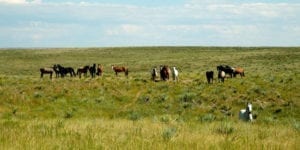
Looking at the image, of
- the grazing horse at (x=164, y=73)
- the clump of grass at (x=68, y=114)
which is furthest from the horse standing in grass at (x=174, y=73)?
the clump of grass at (x=68, y=114)

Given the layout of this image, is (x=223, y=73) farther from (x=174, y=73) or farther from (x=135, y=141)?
(x=135, y=141)

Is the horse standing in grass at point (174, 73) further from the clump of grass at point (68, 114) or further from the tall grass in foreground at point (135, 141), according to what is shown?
the tall grass in foreground at point (135, 141)

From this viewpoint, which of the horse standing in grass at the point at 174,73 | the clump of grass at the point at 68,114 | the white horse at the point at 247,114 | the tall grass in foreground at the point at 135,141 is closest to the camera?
the tall grass in foreground at the point at 135,141

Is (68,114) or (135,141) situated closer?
(135,141)

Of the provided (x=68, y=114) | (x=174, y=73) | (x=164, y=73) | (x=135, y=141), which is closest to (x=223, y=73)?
(x=174, y=73)

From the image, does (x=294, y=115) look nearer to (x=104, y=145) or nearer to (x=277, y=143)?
(x=277, y=143)

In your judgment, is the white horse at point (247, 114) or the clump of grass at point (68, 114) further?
the clump of grass at point (68, 114)

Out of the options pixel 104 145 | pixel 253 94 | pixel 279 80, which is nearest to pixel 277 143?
pixel 104 145

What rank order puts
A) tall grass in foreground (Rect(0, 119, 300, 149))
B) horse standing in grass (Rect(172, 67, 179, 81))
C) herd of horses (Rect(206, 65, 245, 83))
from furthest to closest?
horse standing in grass (Rect(172, 67, 179, 81))
herd of horses (Rect(206, 65, 245, 83))
tall grass in foreground (Rect(0, 119, 300, 149))

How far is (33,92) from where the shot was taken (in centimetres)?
3122

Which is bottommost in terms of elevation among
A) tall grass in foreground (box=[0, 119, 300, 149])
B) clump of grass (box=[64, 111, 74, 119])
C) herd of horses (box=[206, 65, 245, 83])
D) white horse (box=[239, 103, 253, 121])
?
clump of grass (box=[64, 111, 74, 119])

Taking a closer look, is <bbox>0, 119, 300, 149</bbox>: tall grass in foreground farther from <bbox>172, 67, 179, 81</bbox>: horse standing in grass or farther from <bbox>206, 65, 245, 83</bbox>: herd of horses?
<bbox>172, 67, 179, 81</bbox>: horse standing in grass

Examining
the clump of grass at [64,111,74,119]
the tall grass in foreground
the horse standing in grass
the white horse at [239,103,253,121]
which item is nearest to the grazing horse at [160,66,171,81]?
the horse standing in grass

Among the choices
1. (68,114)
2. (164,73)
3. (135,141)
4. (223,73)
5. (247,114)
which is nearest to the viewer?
(135,141)
